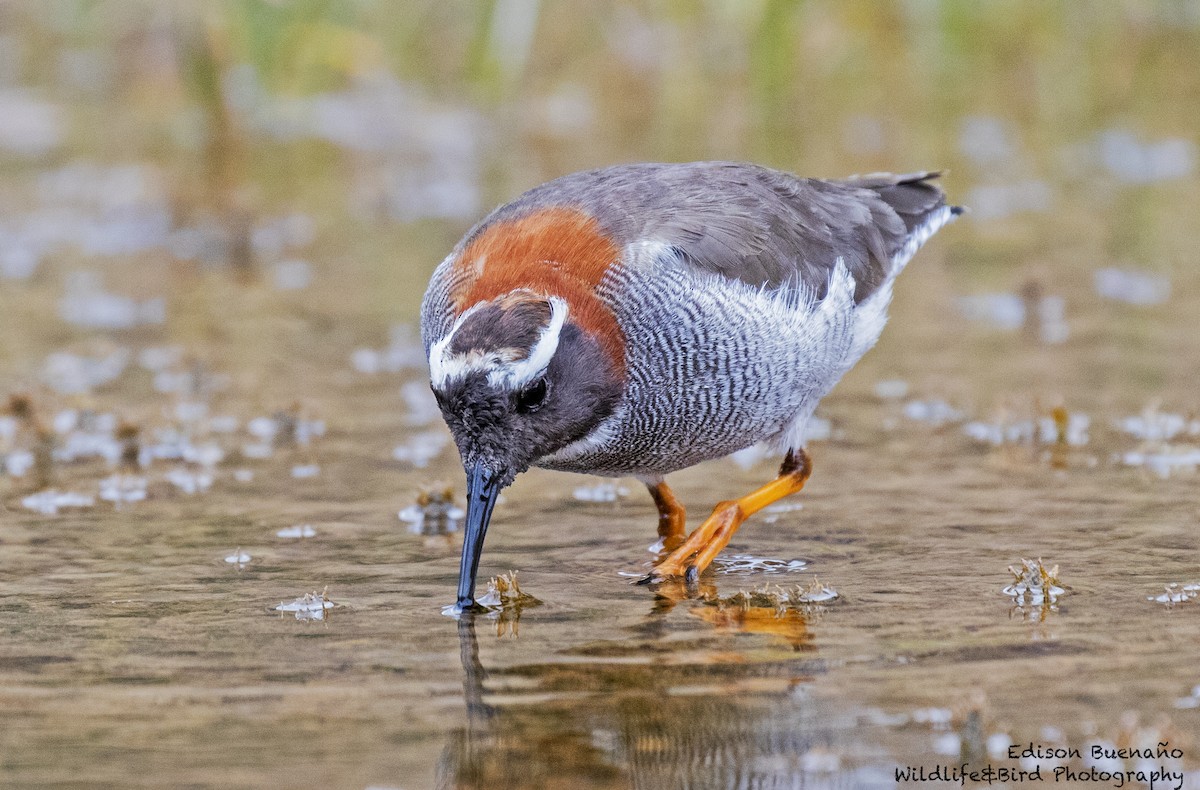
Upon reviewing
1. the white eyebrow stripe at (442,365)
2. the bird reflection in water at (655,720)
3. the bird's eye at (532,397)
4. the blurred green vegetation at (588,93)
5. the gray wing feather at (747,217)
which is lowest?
the bird reflection in water at (655,720)

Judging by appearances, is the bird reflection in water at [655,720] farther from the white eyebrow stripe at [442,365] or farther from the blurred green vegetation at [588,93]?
the blurred green vegetation at [588,93]

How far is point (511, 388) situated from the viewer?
5918 mm

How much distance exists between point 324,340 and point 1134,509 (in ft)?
17.6

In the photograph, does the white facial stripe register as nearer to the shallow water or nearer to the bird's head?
the bird's head

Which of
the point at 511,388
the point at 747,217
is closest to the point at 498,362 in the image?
the point at 511,388

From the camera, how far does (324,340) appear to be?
35.3ft

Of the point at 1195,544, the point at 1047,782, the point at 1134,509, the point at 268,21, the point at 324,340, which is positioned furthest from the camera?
the point at 268,21

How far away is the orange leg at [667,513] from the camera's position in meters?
7.20

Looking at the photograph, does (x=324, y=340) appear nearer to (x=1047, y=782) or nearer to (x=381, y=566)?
(x=381, y=566)

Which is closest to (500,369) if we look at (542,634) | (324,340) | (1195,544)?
(542,634)

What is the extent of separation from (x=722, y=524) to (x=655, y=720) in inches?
79.9

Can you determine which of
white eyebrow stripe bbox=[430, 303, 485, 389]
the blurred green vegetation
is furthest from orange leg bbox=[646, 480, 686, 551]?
the blurred green vegetation

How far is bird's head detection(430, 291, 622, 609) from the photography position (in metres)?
5.84

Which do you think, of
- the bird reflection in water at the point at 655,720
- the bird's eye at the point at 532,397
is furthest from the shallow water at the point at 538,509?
the bird's eye at the point at 532,397
